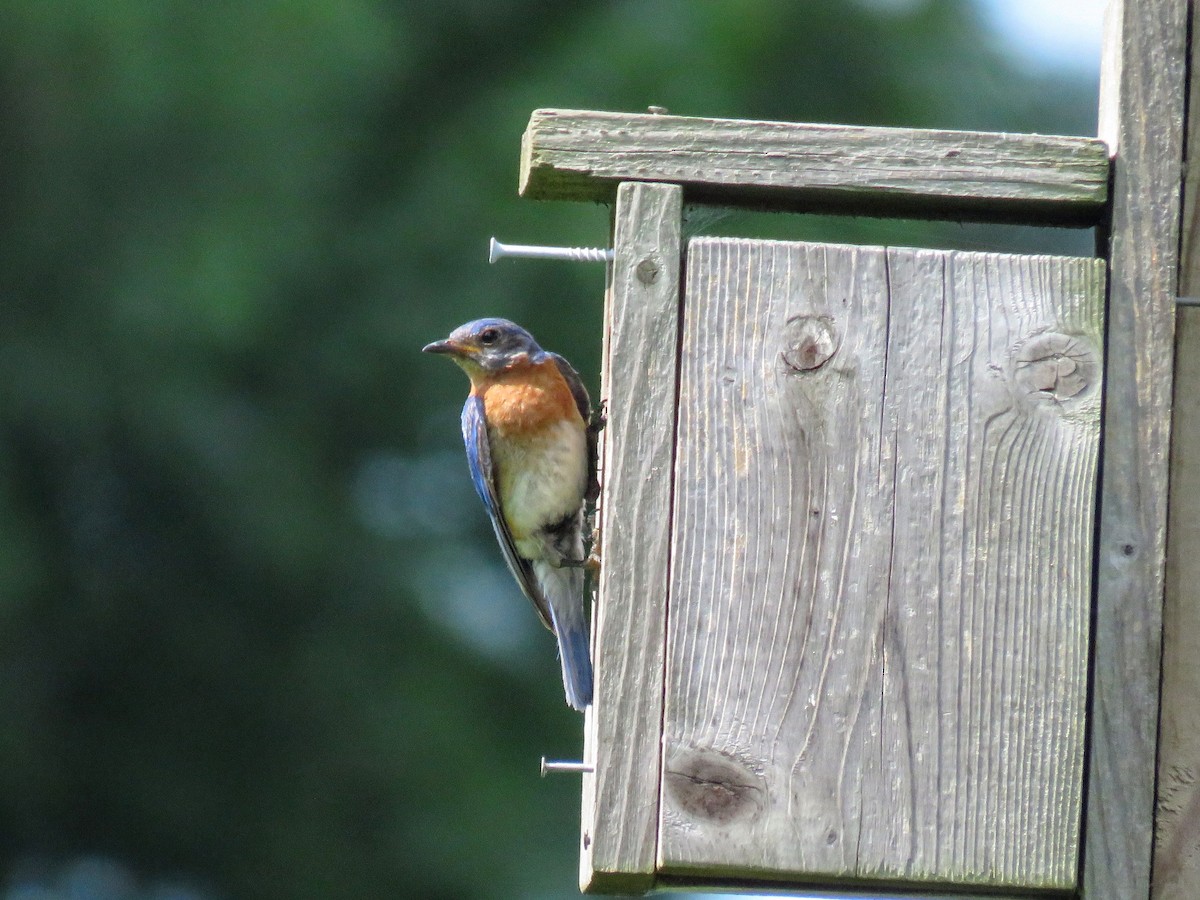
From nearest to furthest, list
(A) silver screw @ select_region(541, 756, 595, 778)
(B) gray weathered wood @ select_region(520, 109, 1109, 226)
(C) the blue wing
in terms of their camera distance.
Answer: (B) gray weathered wood @ select_region(520, 109, 1109, 226) < (A) silver screw @ select_region(541, 756, 595, 778) < (C) the blue wing

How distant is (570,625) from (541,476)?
1.28ft

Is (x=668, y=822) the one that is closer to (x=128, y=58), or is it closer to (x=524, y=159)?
(x=524, y=159)

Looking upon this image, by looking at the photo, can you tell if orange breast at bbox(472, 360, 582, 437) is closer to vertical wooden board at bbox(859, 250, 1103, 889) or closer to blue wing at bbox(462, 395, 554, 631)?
blue wing at bbox(462, 395, 554, 631)

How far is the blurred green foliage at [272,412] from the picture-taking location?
907 centimetres

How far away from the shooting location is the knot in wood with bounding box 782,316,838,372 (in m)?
2.62

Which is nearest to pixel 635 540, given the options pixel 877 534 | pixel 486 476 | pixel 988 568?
pixel 877 534

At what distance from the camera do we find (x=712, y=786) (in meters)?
2.56

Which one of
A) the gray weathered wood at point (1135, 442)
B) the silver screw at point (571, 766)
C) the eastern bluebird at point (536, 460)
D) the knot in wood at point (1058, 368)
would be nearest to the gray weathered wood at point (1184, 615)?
the gray weathered wood at point (1135, 442)

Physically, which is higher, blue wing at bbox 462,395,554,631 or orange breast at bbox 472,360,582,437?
orange breast at bbox 472,360,582,437

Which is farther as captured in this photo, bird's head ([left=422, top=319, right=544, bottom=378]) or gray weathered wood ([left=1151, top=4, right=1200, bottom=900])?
bird's head ([left=422, top=319, right=544, bottom=378])

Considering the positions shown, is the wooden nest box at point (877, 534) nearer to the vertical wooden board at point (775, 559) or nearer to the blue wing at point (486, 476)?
the vertical wooden board at point (775, 559)

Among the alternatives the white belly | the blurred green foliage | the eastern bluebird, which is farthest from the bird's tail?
the blurred green foliage

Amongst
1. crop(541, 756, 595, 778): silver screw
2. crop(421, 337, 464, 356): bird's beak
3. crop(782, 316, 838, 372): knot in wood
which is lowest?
crop(541, 756, 595, 778): silver screw

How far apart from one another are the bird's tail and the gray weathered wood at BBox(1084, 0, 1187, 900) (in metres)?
1.72
